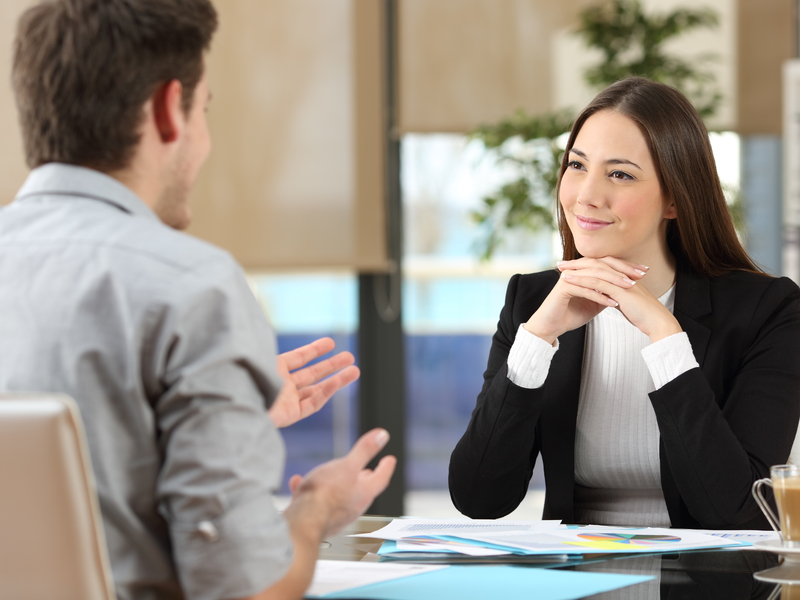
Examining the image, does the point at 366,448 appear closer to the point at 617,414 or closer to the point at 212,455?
Answer: the point at 212,455

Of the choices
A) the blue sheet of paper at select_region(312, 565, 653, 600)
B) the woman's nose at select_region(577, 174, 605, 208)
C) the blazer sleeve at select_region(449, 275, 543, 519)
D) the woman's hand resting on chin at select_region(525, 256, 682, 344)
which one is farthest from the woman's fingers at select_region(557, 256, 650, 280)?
the blue sheet of paper at select_region(312, 565, 653, 600)

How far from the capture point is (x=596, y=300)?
5.31ft

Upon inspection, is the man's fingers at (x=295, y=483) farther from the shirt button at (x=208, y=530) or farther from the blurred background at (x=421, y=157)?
the blurred background at (x=421, y=157)

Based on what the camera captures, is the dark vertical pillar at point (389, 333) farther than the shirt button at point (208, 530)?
Yes

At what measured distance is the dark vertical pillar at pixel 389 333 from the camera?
3725 mm

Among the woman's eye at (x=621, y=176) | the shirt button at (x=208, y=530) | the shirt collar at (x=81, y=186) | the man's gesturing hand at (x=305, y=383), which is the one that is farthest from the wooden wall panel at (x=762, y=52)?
the shirt button at (x=208, y=530)

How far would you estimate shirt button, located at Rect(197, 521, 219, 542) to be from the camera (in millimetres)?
695

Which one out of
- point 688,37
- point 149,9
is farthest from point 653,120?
point 688,37

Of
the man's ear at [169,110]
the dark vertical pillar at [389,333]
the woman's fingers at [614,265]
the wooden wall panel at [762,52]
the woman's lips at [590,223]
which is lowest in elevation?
the dark vertical pillar at [389,333]

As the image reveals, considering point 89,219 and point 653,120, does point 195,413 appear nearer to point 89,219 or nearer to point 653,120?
point 89,219

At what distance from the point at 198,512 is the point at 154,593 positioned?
0.35 feet

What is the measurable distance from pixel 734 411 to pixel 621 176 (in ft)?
1.63

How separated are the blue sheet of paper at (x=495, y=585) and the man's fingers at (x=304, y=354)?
0.38 metres

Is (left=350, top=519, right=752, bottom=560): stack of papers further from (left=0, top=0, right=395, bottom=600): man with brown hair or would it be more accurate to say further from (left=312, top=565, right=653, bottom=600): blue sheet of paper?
(left=0, top=0, right=395, bottom=600): man with brown hair
